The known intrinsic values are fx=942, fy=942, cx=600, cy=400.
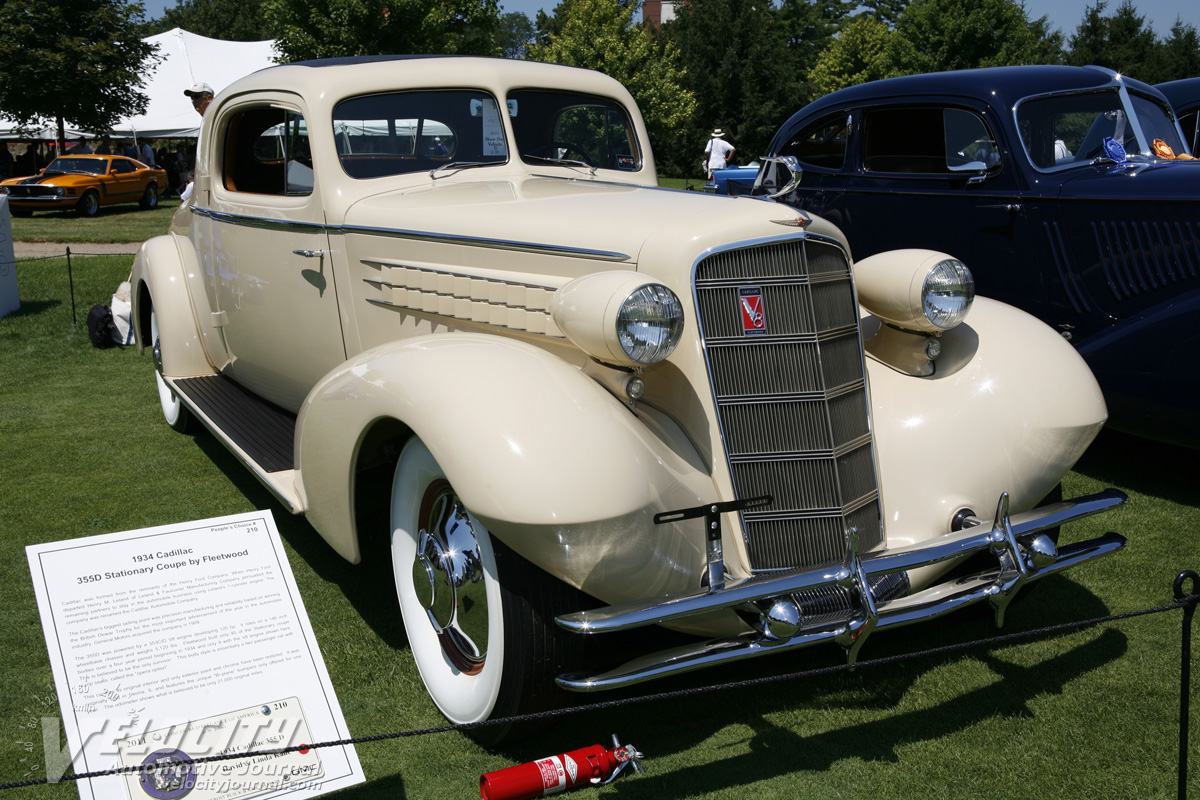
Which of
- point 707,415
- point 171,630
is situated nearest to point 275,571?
point 171,630

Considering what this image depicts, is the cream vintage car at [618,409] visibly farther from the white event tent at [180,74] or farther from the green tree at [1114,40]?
the green tree at [1114,40]

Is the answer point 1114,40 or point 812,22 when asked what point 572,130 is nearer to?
point 1114,40

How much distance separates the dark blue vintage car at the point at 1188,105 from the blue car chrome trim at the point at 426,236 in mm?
6387

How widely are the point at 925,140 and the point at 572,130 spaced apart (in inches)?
107

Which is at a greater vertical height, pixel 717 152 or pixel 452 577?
pixel 717 152

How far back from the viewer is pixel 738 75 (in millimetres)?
35312

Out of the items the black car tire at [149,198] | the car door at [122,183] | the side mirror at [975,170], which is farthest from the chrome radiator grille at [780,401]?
the black car tire at [149,198]

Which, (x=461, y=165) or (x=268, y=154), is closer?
(x=461, y=165)

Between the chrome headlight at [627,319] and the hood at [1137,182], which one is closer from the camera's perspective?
the chrome headlight at [627,319]

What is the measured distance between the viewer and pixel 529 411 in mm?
2217

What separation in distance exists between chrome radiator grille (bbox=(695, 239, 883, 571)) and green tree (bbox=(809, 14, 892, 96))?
3848 cm

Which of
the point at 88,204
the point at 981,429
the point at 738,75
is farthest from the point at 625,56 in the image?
the point at 981,429

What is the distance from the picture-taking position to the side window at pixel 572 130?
384 centimetres

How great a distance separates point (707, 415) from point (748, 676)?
0.97 metres
